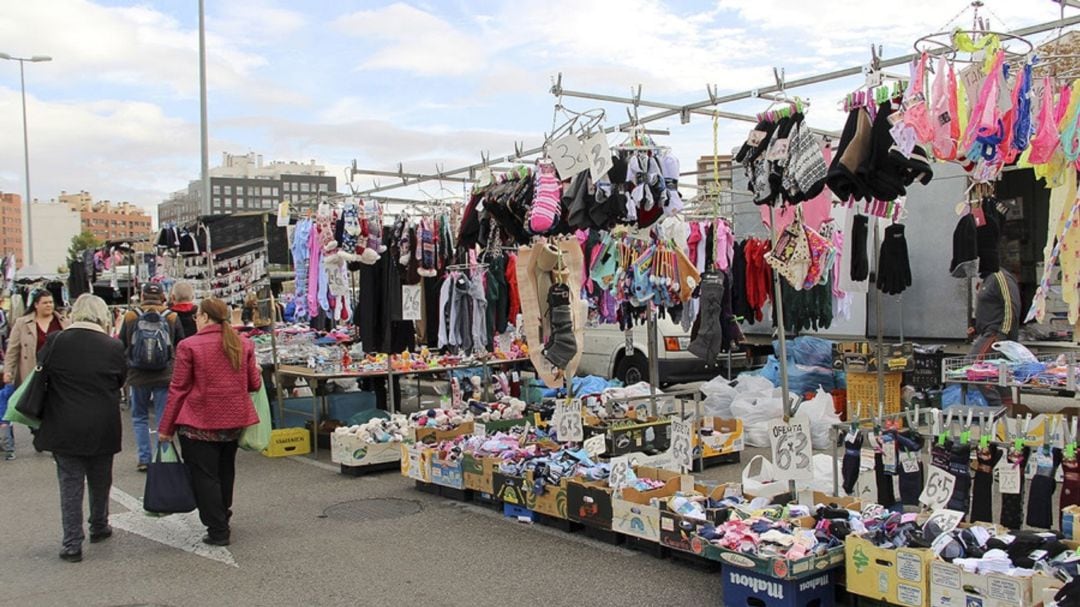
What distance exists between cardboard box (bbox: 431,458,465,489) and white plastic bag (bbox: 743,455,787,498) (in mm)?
2400

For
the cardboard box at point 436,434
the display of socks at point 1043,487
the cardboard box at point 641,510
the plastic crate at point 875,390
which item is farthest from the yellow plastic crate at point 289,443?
the display of socks at point 1043,487

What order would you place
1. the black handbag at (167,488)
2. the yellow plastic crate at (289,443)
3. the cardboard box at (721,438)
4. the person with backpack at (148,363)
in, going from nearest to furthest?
1. the black handbag at (167,488)
2. the person with backpack at (148,363)
3. the cardboard box at (721,438)
4. the yellow plastic crate at (289,443)

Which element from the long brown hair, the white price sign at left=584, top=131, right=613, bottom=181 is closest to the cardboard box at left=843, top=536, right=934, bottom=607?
the white price sign at left=584, top=131, right=613, bottom=181

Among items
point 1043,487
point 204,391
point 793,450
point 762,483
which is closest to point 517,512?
point 762,483

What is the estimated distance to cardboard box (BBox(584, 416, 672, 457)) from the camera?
773 centimetres

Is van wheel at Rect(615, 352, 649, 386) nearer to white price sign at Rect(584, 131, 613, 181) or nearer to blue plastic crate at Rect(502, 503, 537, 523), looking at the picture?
blue plastic crate at Rect(502, 503, 537, 523)

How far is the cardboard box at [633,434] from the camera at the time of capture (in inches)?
304

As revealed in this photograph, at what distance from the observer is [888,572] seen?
4273 mm

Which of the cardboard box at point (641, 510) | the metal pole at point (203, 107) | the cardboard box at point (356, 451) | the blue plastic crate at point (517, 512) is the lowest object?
the blue plastic crate at point (517, 512)

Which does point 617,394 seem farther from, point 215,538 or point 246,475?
point 215,538

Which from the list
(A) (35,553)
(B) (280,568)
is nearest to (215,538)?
(B) (280,568)

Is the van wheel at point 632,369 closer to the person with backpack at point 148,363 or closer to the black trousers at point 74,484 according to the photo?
the person with backpack at point 148,363

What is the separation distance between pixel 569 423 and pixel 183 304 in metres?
4.76

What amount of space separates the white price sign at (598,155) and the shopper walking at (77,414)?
12.0 feet
